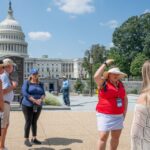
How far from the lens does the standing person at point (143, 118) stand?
12.9ft

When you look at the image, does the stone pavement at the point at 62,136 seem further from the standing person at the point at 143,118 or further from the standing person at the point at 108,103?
the standing person at the point at 143,118

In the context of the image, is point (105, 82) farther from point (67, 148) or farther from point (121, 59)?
point (121, 59)

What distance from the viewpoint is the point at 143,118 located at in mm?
3957

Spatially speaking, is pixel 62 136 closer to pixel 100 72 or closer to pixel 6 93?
pixel 6 93

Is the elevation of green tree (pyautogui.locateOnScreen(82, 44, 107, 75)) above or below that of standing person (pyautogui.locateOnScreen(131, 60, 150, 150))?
above

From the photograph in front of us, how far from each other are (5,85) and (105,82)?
2335mm

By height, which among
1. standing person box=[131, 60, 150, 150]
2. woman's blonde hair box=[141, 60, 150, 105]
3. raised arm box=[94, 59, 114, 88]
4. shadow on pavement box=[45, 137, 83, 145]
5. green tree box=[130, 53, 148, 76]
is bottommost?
shadow on pavement box=[45, 137, 83, 145]

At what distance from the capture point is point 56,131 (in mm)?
10859

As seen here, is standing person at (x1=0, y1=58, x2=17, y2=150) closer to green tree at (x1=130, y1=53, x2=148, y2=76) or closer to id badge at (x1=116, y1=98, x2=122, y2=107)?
id badge at (x1=116, y1=98, x2=122, y2=107)

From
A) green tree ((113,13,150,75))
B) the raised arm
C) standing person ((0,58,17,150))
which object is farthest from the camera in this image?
green tree ((113,13,150,75))

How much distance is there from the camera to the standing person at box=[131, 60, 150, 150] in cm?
393

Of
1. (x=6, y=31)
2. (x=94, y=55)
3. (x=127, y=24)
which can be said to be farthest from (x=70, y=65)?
(x=127, y=24)

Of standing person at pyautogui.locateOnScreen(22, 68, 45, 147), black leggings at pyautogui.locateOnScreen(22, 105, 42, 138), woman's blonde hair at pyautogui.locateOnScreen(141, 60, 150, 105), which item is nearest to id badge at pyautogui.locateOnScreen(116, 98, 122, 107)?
woman's blonde hair at pyautogui.locateOnScreen(141, 60, 150, 105)

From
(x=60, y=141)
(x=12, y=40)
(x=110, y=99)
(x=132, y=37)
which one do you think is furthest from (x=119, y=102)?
(x=12, y=40)
